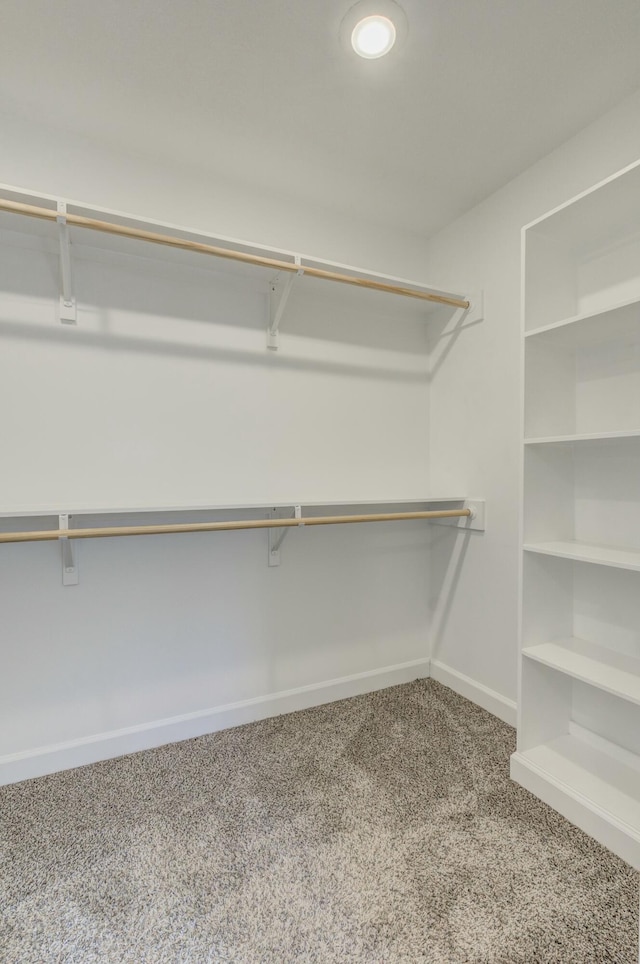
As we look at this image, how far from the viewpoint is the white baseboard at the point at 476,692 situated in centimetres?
201

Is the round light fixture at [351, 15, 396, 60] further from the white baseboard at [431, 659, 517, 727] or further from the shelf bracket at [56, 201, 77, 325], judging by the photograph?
the white baseboard at [431, 659, 517, 727]

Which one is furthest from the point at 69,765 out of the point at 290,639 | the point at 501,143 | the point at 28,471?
the point at 501,143

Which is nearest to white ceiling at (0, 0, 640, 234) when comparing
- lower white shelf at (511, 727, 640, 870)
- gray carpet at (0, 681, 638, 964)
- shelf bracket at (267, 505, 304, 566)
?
shelf bracket at (267, 505, 304, 566)

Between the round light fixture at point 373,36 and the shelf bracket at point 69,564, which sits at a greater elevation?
the round light fixture at point 373,36

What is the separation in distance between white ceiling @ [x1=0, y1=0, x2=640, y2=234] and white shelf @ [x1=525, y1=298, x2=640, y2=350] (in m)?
0.76

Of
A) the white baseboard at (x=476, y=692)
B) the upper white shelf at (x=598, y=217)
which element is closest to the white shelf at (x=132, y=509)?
the white baseboard at (x=476, y=692)

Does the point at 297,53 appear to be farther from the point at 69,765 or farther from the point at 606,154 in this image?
the point at 69,765

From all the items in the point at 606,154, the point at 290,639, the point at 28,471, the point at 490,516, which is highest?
the point at 606,154

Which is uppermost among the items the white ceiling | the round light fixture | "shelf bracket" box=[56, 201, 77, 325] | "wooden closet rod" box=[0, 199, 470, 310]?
the white ceiling

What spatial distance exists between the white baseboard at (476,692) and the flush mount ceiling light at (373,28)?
94.8 inches

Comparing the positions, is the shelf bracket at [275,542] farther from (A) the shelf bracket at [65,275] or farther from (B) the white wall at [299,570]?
(A) the shelf bracket at [65,275]

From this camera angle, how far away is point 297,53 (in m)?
1.36

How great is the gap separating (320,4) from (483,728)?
8.36 feet

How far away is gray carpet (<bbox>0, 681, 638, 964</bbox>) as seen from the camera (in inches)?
42.7
